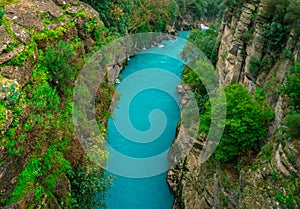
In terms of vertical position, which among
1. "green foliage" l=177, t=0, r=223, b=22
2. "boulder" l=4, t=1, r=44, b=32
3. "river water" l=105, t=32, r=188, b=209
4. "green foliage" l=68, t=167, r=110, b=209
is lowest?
"green foliage" l=177, t=0, r=223, b=22

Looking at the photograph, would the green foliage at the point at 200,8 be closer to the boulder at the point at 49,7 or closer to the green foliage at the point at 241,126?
the boulder at the point at 49,7

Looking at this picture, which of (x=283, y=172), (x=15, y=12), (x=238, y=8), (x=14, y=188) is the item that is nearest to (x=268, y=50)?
(x=238, y=8)

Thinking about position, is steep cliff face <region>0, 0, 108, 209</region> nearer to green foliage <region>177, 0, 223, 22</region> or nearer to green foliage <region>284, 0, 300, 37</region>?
green foliage <region>284, 0, 300, 37</region>

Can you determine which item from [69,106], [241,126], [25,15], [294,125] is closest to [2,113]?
[69,106]

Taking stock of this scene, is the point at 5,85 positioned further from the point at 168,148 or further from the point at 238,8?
the point at 238,8

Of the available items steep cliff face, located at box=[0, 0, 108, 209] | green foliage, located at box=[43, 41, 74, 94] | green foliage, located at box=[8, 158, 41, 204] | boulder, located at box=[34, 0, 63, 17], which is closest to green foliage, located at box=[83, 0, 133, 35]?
boulder, located at box=[34, 0, 63, 17]

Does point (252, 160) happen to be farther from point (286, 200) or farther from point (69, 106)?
point (69, 106)
